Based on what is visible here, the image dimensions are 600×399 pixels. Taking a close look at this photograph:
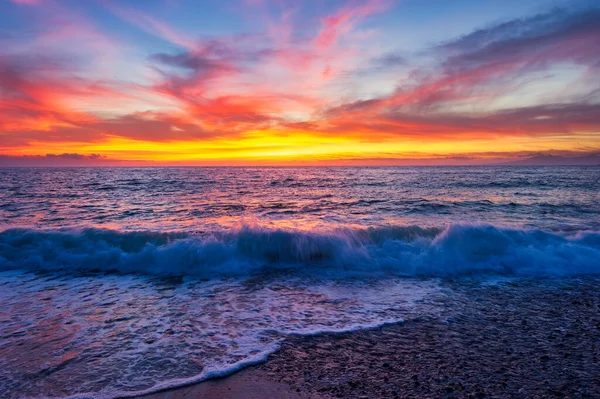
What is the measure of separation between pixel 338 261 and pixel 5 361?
7.27m

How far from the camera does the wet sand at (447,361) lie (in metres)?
3.77

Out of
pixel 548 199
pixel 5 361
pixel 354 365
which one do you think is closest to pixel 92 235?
pixel 5 361

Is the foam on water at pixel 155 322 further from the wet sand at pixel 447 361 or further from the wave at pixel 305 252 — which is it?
the wave at pixel 305 252

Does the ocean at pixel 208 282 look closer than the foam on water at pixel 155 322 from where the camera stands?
No

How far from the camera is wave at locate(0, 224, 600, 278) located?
927cm

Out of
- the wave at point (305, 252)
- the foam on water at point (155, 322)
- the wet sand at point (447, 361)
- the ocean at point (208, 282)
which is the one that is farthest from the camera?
the wave at point (305, 252)

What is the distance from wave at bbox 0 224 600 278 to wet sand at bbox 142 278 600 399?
10.8ft

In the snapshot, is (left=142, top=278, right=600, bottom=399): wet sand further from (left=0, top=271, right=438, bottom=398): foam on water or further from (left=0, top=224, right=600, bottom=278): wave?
(left=0, top=224, right=600, bottom=278): wave

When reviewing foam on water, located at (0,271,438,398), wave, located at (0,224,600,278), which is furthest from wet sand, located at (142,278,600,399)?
wave, located at (0,224,600,278)

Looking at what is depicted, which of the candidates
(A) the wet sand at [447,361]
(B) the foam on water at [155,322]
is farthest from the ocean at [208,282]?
(A) the wet sand at [447,361]

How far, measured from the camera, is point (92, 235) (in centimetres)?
1129

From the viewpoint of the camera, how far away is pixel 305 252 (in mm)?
10289

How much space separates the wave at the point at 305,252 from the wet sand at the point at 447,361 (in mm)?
3278

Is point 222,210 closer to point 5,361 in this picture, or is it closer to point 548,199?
point 5,361
